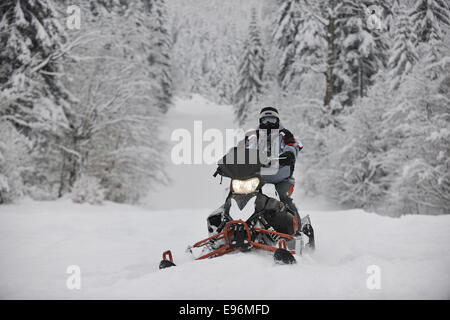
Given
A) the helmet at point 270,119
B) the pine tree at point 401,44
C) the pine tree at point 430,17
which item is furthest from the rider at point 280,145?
the pine tree at point 401,44

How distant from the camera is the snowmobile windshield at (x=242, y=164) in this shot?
10.7 feet

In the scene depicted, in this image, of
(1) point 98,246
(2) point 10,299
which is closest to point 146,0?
(1) point 98,246

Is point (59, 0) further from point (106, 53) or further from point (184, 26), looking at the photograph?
point (184, 26)

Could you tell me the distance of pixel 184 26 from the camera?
49438mm

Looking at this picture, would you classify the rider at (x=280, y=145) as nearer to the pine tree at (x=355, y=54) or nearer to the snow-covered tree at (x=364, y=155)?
the snow-covered tree at (x=364, y=155)

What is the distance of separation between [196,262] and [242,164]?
3.41ft

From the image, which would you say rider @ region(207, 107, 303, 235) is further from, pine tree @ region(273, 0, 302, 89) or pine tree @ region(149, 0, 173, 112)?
pine tree @ region(273, 0, 302, 89)

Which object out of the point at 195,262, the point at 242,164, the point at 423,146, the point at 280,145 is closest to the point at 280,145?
the point at 280,145

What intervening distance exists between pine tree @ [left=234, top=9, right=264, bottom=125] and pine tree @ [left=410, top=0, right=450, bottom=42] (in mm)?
23271

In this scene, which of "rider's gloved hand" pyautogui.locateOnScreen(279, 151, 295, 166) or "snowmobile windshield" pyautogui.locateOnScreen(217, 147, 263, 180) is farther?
"rider's gloved hand" pyautogui.locateOnScreen(279, 151, 295, 166)

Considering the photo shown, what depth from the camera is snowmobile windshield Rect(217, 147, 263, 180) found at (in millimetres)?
3275

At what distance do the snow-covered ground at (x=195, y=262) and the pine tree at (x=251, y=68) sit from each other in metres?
29.1

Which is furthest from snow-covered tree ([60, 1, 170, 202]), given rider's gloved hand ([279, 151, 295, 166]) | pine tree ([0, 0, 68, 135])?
rider's gloved hand ([279, 151, 295, 166])

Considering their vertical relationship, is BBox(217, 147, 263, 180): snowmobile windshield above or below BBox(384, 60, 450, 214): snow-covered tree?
below
